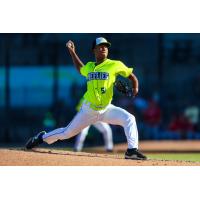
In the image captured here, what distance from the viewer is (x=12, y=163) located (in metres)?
9.49

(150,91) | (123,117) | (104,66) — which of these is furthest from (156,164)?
(150,91)

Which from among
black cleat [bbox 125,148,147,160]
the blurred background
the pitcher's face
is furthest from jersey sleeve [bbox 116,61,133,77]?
the blurred background

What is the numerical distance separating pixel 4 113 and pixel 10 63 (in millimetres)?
1615

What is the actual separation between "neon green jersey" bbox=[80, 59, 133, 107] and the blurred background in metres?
12.1

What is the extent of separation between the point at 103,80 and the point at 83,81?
12.3 meters

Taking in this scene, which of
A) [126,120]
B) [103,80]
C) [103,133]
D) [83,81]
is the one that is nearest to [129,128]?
[126,120]

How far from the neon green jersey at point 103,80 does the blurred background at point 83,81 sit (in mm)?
12062

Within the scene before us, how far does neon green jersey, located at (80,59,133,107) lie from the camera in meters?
9.92

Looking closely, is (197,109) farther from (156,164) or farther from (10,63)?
(156,164)

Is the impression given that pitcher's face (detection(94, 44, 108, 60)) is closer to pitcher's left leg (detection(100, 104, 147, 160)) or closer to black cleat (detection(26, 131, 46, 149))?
pitcher's left leg (detection(100, 104, 147, 160))

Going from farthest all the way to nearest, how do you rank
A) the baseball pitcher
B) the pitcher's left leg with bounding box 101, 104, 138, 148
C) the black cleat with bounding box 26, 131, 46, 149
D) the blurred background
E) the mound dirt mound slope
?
1. the blurred background
2. the black cleat with bounding box 26, 131, 46, 149
3. the baseball pitcher
4. the pitcher's left leg with bounding box 101, 104, 138, 148
5. the mound dirt mound slope

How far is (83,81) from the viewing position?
72.9ft

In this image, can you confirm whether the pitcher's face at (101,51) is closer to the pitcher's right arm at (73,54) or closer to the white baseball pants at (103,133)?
the pitcher's right arm at (73,54)

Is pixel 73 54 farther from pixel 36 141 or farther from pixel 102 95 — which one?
pixel 36 141
